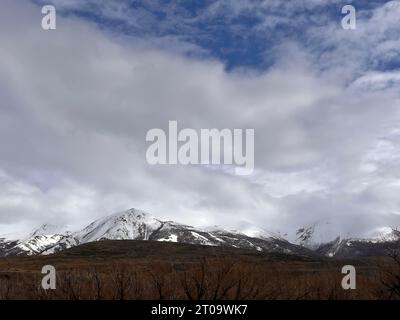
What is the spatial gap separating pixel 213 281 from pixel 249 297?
151 centimetres

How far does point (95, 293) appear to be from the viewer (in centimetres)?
1970

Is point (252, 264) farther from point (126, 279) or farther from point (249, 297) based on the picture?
point (126, 279)

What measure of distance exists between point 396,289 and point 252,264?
361 inches
